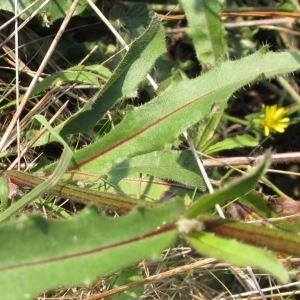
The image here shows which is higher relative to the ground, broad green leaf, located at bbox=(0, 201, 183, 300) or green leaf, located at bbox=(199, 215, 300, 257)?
broad green leaf, located at bbox=(0, 201, 183, 300)

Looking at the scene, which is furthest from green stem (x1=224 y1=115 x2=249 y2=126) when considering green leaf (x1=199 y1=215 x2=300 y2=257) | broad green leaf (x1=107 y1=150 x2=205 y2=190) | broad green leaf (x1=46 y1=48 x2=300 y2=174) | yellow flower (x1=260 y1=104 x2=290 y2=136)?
green leaf (x1=199 y1=215 x2=300 y2=257)

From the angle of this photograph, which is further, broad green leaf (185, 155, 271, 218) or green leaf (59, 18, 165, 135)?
green leaf (59, 18, 165, 135)

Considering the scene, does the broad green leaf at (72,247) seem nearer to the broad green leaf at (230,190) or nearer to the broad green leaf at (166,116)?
the broad green leaf at (230,190)

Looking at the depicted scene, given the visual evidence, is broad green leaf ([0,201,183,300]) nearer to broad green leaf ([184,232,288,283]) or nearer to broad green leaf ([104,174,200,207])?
broad green leaf ([184,232,288,283])

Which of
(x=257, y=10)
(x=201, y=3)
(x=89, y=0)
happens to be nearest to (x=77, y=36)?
(x=89, y=0)

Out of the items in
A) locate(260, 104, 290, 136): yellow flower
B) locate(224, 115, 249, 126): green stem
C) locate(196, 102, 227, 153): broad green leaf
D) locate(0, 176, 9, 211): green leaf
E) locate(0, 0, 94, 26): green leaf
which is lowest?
locate(260, 104, 290, 136): yellow flower

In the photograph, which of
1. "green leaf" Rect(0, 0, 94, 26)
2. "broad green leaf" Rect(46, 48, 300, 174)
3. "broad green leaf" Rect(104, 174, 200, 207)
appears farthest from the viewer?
"green leaf" Rect(0, 0, 94, 26)

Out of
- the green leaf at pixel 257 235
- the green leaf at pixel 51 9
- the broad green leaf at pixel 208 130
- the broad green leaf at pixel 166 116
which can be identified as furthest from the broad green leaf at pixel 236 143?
the green leaf at pixel 257 235
